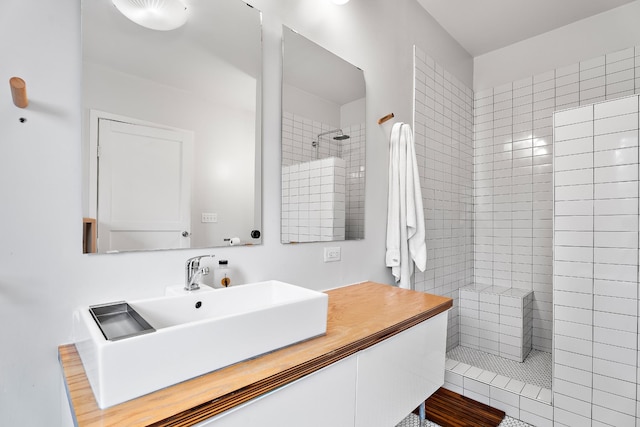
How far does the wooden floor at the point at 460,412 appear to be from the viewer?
192cm

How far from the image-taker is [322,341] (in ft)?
3.24

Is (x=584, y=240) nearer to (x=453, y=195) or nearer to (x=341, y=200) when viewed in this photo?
(x=453, y=195)

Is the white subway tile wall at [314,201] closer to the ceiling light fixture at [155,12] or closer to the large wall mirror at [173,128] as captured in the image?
the large wall mirror at [173,128]

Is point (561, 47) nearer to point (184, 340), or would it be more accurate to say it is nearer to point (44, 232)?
point (184, 340)

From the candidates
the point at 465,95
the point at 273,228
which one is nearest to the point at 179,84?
the point at 273,228

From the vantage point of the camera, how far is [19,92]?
32.2 inches

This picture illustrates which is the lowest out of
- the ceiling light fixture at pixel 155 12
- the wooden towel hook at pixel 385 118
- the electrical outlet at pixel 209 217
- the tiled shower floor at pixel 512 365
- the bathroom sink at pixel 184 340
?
the tiled shower floor at pixel 512 365

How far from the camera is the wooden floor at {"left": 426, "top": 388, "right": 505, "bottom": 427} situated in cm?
192

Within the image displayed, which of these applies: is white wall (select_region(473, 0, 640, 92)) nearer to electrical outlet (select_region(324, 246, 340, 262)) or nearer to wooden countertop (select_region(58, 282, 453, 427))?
electrical outlet (select_region(324, 246, 340, 262))

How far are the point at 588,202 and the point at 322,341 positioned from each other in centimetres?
173

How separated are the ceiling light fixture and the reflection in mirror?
0.47 m

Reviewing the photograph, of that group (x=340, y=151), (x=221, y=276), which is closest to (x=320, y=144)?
(x=340, y=151)

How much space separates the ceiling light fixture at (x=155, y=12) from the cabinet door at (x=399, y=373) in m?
1.32

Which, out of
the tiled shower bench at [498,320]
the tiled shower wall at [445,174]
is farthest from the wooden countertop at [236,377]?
the tiled shower bench at [498,320]
